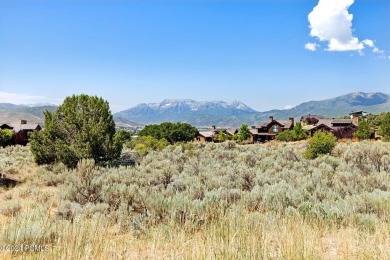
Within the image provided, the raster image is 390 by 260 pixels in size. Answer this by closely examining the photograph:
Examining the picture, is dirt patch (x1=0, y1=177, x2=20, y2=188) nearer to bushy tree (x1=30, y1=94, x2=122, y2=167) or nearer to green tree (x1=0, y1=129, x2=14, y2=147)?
bushy tree (x1=30, y1=94, x2=122, y2=167)

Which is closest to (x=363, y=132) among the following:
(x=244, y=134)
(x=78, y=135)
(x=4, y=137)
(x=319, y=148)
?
(x=319, y=148)

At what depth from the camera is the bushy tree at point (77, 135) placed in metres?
19.2

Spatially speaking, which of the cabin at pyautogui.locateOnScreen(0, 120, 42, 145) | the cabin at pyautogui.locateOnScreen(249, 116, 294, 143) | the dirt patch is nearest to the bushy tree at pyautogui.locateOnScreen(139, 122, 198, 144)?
the cabin at pyautogui.locateOnScreen(249, 116, 294, 143)

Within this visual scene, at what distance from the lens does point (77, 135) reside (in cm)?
1966

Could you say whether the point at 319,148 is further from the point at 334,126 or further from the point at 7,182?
the point at 334,126

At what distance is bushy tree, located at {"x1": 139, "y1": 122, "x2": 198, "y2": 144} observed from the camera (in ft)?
236

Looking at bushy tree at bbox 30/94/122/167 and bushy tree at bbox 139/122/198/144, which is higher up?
bushy tree at bbox 30/94/122/167

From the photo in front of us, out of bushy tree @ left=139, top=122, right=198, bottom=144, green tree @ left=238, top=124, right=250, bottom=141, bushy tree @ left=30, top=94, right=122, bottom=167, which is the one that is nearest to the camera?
bushy tree @ left=30, top=94, right=122, bottom=167

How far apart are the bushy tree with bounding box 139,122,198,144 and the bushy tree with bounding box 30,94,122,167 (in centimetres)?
4895

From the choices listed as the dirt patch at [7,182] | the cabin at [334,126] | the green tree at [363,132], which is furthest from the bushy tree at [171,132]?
the dirt patch at [7,182]

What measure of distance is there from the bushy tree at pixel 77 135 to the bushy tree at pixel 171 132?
49.0 metres

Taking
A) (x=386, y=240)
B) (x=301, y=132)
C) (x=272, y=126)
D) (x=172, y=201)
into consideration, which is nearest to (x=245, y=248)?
(x=386, y=240)

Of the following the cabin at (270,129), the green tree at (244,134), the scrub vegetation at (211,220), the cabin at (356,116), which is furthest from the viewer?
the cabin at (270,129)

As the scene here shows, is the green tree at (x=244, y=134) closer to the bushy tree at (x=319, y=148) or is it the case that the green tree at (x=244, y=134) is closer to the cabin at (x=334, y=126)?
the cabin at (x=334, y=126)
